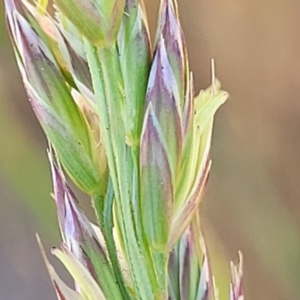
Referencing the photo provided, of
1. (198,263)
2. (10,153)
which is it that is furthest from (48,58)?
(10,153)

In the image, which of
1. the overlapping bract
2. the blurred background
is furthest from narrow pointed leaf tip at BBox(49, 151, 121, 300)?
the blurred background

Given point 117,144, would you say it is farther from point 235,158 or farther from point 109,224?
point 235,158

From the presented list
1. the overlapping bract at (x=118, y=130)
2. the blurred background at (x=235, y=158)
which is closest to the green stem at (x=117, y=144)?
the overlapping bract at (x=118, y=130)

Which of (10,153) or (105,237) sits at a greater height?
(10,153)

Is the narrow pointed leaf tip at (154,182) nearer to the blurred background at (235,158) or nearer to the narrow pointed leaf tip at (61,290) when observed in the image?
the narrow pointed leaf tip at (61,290)

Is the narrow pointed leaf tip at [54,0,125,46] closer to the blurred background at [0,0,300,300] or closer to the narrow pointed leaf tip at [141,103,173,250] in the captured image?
the narrow pointed leaf tip at [141,103,173,250]

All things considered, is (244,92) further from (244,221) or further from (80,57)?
(80,57)

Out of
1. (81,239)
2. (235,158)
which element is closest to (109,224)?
(81,239)
